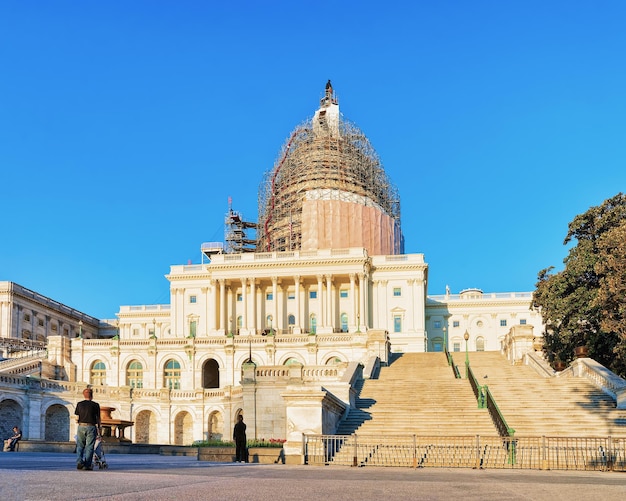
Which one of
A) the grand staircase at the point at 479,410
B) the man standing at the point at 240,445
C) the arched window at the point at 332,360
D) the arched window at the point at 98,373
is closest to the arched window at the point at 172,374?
the arched window at the point at 98,373

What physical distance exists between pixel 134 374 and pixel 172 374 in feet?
11.5

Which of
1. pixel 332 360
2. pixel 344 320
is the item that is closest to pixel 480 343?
pixel 344 320

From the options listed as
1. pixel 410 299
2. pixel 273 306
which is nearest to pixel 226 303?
pixel 273 306

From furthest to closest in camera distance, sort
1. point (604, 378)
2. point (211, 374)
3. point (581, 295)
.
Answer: point (211, 374) → point (581, 295) → point (604, 378)

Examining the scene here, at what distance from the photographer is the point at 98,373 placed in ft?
220

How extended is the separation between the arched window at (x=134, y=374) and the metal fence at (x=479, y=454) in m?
45.4

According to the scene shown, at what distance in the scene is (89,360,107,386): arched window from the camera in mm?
66625

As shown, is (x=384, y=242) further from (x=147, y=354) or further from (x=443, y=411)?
(x=443, y=411)

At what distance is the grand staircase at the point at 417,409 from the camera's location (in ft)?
91.6

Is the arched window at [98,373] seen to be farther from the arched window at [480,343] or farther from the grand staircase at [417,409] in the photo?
the arched window at [480,343]

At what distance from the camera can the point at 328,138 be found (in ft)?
343

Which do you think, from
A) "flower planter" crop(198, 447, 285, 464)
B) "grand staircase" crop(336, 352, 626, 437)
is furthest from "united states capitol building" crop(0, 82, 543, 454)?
"flower planter" crop(198, 447, 285, 464)

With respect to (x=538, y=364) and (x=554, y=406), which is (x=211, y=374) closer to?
(x=538, y=364)

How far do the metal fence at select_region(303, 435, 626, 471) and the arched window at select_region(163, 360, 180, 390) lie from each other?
43.9 m
